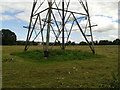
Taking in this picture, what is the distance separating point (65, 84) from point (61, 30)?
10239 mm

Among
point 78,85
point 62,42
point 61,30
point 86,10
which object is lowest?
point 78,85

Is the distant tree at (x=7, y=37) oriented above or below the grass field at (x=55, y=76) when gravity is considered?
above

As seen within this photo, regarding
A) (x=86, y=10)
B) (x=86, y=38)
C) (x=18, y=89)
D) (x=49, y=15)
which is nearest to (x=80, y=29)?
(x=86, y=38)

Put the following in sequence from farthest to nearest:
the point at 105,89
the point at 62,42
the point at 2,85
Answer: the point at 62,42 < the point at 2,85 < the point at 105,89

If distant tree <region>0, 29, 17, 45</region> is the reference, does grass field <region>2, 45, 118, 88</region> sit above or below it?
below

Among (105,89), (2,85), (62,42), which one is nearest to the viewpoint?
(105,89)

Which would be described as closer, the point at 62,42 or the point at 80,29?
the point at 80,29

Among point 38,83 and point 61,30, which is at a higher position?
point 61,30

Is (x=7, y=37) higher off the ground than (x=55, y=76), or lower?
higher

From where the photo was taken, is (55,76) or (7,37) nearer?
(55,76)

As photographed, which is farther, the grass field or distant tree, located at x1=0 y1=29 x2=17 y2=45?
distant tree, located at x1=0 y1=29 x2=17 y2=45

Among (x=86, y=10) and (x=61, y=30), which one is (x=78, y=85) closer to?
(x=61, y=30)

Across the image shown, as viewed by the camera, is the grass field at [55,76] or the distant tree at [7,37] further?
the distant tree at [7,37]

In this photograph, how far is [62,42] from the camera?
1686cm
